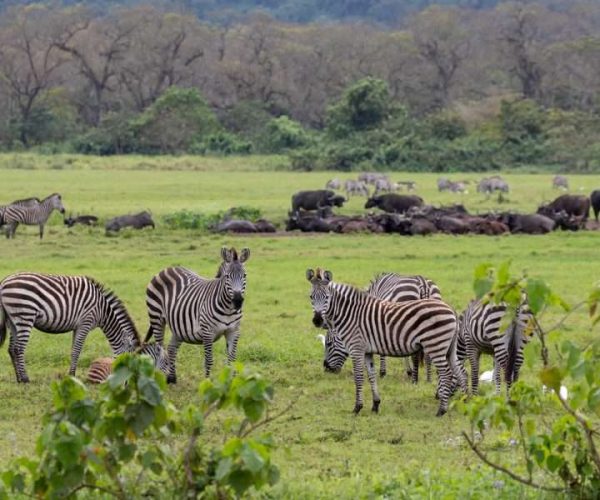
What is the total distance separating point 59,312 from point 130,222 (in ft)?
48.6

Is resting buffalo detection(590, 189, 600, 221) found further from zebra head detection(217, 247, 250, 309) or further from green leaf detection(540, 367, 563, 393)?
green leaf detection(540, 367, 563, 393)

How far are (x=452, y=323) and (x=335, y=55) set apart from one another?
7289 cm

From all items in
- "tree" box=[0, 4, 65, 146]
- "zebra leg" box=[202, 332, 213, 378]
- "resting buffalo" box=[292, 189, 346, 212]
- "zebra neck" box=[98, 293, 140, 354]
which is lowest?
"zebra leg" box=[202, 332, 213, 378]

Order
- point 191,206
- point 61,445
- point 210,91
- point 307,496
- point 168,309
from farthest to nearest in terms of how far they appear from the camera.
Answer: point 210,91 → point 191,206 → point 168,309 → point 307,496 → point 61,445

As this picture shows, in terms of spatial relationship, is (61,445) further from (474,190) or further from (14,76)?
(14,76)

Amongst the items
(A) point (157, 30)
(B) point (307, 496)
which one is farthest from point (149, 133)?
(B) point (307, 496)

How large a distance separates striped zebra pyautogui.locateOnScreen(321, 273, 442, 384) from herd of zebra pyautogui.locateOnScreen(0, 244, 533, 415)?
0.03 feet

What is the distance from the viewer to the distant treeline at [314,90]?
54938 mm

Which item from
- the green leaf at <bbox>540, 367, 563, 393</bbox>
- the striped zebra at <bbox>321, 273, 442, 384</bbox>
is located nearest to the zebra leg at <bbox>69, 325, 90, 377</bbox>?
the striped zebra at <bbox>321, 273, 442, 384</bbox>

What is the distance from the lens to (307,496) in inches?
276

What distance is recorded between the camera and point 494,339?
1074 centimetres

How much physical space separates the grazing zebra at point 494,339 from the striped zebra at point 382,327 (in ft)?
1.05

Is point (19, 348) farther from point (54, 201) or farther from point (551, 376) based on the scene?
point (54, 201)

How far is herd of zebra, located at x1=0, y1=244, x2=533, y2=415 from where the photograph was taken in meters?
10.6
